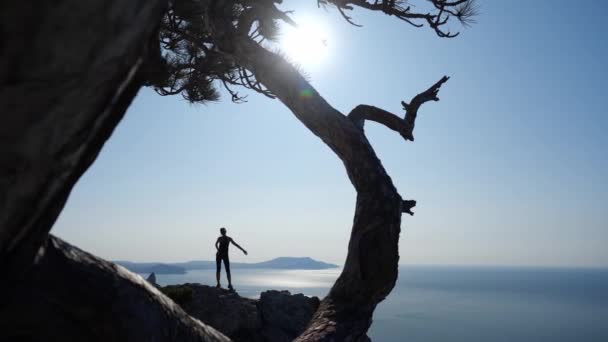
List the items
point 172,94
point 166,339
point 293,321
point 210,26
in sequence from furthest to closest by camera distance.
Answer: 1. point 293,321
2. point 172,94
3. point 210,26
4. point 166,339

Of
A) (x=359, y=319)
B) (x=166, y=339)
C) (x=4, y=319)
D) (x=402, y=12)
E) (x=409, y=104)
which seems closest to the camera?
Result: (x=4, y=319)

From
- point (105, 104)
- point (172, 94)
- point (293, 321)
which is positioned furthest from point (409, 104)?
point (293, 321)

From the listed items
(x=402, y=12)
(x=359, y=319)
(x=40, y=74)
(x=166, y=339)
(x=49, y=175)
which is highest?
(x=402, y=12)

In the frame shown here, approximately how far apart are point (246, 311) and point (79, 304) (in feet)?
48.1

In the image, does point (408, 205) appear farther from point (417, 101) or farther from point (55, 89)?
point (55, 89)

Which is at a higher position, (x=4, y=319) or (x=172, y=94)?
(x=172, y=94)

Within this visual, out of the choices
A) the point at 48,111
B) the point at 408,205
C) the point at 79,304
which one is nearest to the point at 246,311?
the point at 408,205

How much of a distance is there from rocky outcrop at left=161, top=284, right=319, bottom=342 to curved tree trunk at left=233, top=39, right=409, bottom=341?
12.4m

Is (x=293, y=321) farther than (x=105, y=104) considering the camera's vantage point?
Yes

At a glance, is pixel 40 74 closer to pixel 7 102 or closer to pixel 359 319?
pixel 7 102

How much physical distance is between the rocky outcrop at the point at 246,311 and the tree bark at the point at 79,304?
13.6 metres

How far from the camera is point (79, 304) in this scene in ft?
Result: 3.50

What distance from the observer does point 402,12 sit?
6172mm

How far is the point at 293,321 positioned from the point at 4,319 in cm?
1527
